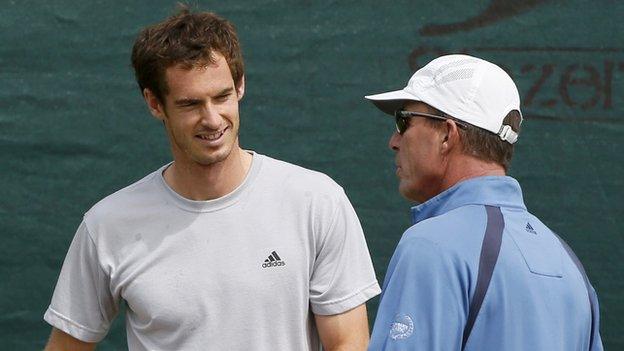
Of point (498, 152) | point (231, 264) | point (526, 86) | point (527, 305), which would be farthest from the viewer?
point (526, 86)

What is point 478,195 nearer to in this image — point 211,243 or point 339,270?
→ point 339,270

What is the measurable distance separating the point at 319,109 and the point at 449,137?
195 cm

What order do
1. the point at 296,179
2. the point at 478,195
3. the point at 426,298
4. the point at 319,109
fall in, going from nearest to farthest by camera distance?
1. the point at 426,298
2. the point at 478,195
3. the point at 296,179
4. the point at 319,109

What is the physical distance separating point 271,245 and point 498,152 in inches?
27.6

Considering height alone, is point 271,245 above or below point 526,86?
below

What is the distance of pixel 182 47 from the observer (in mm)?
2924

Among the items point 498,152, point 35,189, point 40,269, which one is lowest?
point 40,269

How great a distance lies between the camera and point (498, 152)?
2.41 metres

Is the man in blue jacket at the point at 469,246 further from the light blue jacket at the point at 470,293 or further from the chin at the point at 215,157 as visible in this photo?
the chin at the point at 215,157

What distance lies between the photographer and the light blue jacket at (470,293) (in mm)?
2143

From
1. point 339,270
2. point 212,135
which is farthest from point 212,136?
point 339,270

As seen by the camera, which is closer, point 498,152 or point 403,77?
point 498,152

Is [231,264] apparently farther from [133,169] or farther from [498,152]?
[133,169]

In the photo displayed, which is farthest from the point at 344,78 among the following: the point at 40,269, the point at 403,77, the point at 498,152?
the point at 498,152
